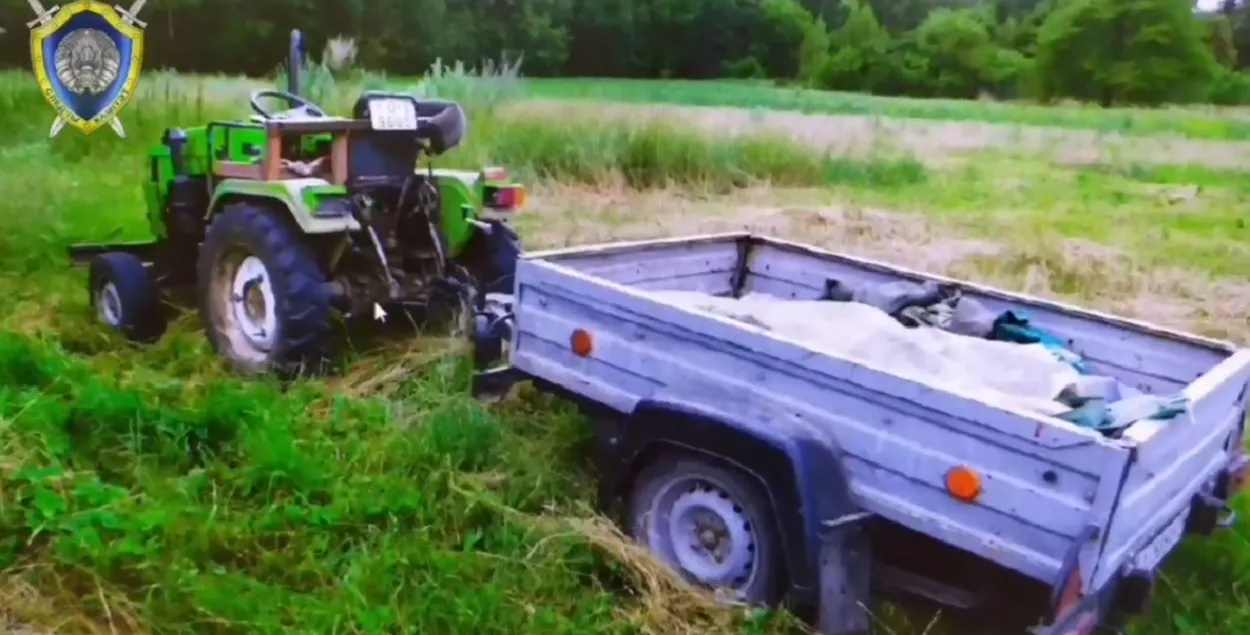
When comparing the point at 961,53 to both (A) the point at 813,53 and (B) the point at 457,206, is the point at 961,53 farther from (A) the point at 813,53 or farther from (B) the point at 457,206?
(B) the point at 457,206

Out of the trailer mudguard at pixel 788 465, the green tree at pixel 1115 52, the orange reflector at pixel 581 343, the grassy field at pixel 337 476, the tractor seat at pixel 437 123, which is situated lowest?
the grassy field at pixel 337 476

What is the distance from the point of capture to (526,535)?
2.84 meters

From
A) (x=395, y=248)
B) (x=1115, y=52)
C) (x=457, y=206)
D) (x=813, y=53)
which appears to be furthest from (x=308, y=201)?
(x=1115, y=52)

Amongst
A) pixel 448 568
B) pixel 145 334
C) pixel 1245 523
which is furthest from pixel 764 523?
pixel 145 334

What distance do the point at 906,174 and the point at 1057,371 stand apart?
6.88 metres

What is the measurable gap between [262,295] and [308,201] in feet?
1.25

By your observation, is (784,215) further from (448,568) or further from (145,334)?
(448,568)

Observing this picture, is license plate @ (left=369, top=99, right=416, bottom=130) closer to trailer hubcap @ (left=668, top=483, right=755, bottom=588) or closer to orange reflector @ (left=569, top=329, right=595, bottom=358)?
orange reflector @ (left=569, top=329, right=595, bottom=358)

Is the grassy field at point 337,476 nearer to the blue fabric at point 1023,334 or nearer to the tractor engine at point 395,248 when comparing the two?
the tractor engine at point 395,248

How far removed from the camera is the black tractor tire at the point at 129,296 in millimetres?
4156

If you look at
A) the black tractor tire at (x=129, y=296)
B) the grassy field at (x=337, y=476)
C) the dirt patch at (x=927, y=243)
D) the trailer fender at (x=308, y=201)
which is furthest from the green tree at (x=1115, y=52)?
the black tractor tire at (x=129, y=296)

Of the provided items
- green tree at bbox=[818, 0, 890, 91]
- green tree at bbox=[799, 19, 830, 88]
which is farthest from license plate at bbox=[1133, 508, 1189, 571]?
green tree at bbox=[818, 0, 890, 91]

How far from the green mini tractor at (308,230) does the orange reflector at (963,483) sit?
2.09 meters

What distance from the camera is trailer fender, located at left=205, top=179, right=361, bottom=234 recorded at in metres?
3.67
